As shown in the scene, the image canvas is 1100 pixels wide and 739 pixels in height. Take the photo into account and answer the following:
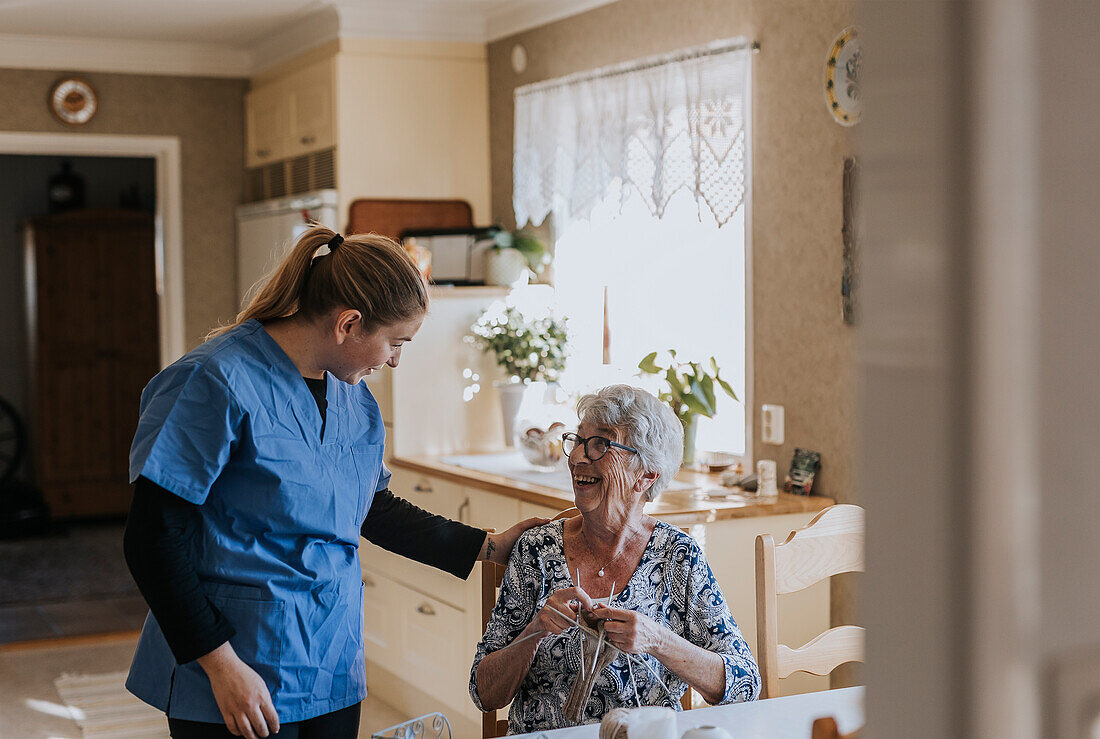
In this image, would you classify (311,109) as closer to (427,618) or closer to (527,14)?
(527,14)

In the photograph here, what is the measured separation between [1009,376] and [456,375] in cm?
400

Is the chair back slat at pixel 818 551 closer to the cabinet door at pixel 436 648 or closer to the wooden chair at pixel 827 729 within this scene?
the wooden chair at pixel 827 729

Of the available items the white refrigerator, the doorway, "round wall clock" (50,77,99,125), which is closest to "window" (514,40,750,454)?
the white refrigerator

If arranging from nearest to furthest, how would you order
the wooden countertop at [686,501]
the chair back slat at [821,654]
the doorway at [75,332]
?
the chair back slat at [821,654] → the wooden countertop at [686,501] → the doorway at [75,332]

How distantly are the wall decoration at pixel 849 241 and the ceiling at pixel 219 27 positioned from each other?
5.21ft

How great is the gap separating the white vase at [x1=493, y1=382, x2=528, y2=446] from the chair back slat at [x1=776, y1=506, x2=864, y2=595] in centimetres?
217

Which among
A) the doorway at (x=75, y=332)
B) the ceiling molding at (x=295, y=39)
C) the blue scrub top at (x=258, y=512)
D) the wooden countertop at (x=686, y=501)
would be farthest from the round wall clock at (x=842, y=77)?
the doorway at (x=75, y=332)

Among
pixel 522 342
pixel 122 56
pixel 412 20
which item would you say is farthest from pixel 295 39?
pixel 522 342

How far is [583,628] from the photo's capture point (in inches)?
67.6

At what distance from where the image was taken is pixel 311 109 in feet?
16.3

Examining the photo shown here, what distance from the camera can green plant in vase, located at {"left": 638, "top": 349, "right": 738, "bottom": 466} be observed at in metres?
3.56

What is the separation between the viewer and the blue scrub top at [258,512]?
1.65m

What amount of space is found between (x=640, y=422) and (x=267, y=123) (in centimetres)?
401

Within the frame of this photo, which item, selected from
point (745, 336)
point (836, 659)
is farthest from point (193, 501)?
point (745, 336)
